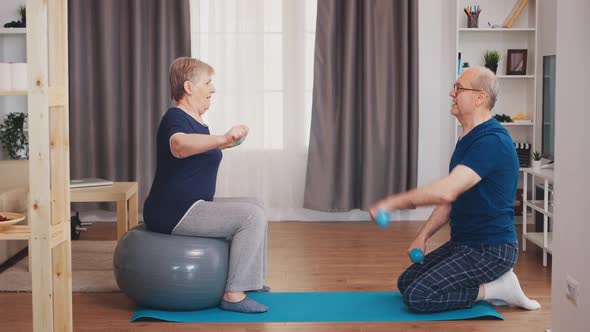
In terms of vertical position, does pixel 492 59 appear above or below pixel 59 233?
above

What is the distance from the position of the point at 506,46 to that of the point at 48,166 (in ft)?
14.0

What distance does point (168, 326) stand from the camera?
148 inches

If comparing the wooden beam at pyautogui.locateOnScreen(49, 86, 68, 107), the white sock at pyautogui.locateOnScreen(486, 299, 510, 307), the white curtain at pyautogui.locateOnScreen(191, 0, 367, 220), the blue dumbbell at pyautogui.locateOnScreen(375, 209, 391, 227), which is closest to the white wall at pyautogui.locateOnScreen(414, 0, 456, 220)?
the white curtain at pyautogui.locateOnScreen(191, 0, 367, 220)

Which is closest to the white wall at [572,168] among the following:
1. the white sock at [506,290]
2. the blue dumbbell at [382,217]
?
the white sock at [506,290]

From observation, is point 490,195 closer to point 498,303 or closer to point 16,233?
point 498,303

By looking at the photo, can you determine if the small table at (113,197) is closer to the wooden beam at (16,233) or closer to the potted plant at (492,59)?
the wooden beam at (16,233)

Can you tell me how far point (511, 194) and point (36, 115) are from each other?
2.06 m

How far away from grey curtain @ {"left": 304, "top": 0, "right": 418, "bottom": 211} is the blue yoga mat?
7.43 ft

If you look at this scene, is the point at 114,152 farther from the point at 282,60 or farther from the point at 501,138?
the point at 501,138

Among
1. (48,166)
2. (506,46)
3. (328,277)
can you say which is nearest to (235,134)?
(48,166)

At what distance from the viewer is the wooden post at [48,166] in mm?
2969

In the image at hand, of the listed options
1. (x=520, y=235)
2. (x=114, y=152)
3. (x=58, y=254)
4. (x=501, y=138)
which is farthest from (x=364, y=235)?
(x=58, y=254)

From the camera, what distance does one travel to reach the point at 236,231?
12.9 feet

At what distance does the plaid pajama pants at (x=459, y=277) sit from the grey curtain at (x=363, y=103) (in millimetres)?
2467
